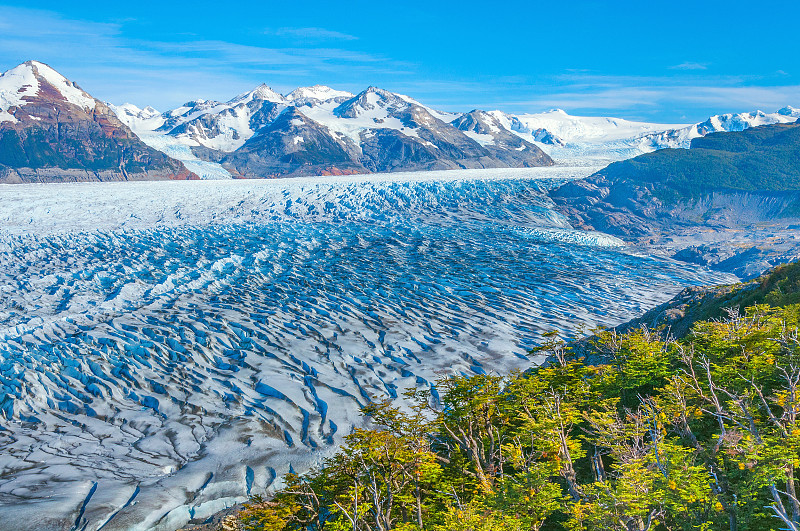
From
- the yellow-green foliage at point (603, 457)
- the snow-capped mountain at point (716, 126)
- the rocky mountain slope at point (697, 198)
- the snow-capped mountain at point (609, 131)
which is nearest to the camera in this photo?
the yellow-green foliage at point (603, 457)

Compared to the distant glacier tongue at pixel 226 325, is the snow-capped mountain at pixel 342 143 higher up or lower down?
higher up

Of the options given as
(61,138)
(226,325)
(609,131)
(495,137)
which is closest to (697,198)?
(226,325)

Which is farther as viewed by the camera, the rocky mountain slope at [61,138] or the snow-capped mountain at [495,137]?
the snow-capped mountain at [495,137]

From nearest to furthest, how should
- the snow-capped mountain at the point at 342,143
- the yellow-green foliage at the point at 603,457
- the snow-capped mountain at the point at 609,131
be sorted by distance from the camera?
the yellow-green foliage at the point at 603,457 → the snow-capped mountain at the point at 342,143 → the snow-capped mountain at the point at 609,131

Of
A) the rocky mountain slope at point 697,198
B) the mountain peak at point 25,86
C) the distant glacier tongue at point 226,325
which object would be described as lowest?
the distant glacier tongue at point 226,325

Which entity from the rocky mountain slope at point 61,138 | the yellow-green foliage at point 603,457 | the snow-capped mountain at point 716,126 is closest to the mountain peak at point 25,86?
the rocky mountain slope at point 61,138

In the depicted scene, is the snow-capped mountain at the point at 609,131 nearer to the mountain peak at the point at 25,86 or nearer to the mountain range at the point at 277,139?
the mountain range at the point at 277,139

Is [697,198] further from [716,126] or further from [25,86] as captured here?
[25,86]
